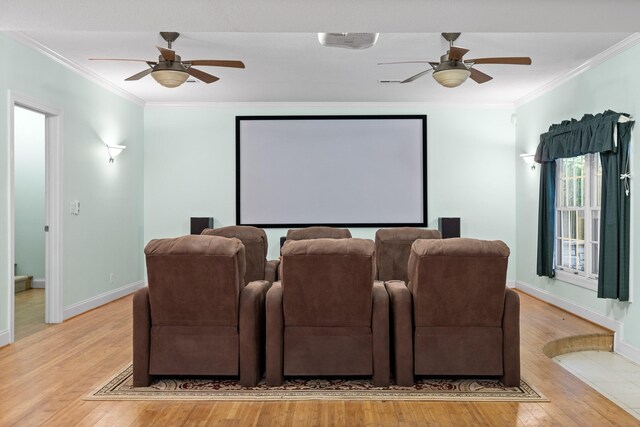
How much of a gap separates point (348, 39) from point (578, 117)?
307 cm

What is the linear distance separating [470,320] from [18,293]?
7.15 metres

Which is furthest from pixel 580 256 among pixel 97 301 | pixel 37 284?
pixel 37 284

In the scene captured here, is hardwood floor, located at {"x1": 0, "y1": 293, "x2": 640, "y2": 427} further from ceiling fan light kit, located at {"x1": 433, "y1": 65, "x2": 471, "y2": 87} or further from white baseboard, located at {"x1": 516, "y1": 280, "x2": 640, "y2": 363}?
ceiling fan light kit, located at {"x1": 433, "y1": 65, "x2": 471, "y2": 87}

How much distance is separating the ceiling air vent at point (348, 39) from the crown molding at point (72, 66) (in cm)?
286

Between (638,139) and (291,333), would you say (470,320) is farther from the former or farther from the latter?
(638,139)

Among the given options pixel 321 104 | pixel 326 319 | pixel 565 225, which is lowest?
pixel 326 319

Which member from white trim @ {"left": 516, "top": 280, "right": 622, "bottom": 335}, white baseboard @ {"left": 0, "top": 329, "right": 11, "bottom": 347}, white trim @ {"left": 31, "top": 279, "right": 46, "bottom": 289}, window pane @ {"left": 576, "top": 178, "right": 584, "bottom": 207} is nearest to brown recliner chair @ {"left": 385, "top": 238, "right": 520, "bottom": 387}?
white trim @ {"left": 516, "top": 280, "right": 622, "bottom": 335}

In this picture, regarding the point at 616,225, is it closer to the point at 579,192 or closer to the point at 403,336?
the point at 579,192

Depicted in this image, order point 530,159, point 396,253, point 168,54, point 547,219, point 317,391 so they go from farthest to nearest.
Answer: point 530,159
point 547,219
point 396,253
point 168,54
point 317,391

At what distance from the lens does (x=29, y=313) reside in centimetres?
669

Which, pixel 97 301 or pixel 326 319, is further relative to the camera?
pixel 97 301

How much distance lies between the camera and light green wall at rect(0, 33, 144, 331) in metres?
5.32

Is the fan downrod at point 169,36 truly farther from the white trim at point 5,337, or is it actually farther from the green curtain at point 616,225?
the green curtain at point 616,225

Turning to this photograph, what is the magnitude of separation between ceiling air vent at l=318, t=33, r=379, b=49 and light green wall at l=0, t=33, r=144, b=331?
9.66 ft
